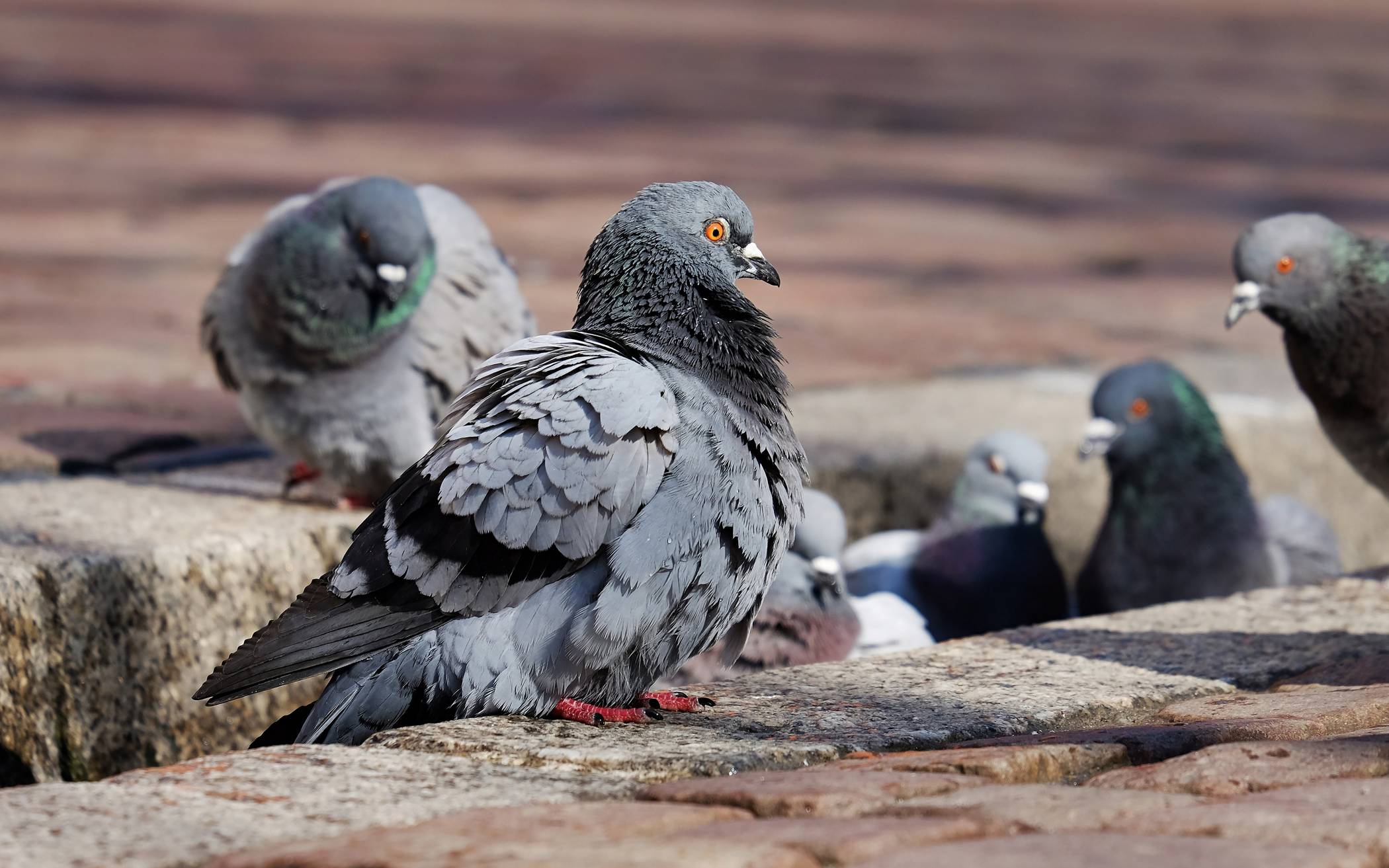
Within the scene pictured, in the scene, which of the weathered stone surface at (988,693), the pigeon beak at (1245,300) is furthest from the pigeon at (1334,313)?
the weathered stone surface at (988,693)

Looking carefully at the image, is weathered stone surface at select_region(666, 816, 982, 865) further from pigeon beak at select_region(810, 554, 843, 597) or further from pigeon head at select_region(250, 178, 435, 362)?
pigeon head at select_region(250, 178, 435, 362)

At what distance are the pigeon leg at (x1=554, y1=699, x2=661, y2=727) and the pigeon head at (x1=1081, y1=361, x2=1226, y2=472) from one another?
254 centimetres

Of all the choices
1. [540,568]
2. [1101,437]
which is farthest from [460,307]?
[540,568]

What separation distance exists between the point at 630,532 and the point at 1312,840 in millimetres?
1200

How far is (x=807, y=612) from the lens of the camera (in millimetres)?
4395

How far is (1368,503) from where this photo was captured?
20.8 feet

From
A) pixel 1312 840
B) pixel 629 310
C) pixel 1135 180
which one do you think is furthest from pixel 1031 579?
pixel 1135 180

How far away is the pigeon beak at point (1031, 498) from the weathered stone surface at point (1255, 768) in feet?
8.46

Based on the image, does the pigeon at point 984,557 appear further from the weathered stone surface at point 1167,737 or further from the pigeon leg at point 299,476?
the weathered stone surface at point 1167,737

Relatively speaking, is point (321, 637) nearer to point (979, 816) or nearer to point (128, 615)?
point (128, 615)

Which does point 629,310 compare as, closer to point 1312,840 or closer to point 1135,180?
point 1312,840

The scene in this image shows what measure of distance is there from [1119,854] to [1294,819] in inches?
11.5

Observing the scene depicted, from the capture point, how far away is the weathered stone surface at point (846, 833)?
7.05ft

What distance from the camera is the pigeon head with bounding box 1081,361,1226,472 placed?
5.28 m
